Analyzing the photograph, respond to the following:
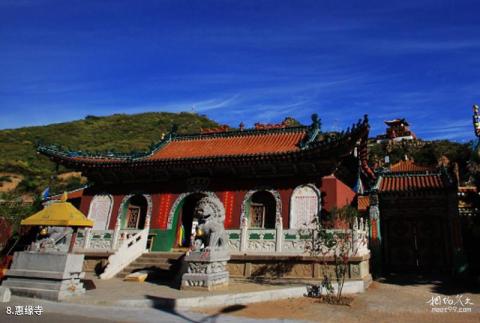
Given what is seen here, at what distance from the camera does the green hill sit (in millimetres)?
39781

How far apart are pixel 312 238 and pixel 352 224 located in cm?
136

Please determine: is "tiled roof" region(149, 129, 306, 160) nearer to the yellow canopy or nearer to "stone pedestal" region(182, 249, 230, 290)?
"stone pedestal" region(182, 249, 230, 290)

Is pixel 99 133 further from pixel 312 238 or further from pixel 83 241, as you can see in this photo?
pixel 312 238

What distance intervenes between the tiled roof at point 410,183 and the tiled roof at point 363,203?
1246mm

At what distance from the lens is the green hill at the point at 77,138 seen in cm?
3978

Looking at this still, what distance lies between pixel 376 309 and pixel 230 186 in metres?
8.03

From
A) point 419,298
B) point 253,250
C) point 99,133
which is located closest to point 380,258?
point 419,298

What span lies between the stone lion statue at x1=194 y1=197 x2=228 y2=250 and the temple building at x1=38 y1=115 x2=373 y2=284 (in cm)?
213

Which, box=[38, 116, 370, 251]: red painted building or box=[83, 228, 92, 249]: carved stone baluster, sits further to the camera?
box=[83, 228, 92, 249]: carved stone baluster

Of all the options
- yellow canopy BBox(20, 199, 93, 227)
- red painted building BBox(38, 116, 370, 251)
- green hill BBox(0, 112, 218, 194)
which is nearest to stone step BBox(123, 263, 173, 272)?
red painted building BBox(38, 116, 370, 251)

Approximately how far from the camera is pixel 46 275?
25.7 feet

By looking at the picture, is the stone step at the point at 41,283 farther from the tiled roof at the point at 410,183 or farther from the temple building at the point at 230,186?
the tiled roof at the point at 410,183

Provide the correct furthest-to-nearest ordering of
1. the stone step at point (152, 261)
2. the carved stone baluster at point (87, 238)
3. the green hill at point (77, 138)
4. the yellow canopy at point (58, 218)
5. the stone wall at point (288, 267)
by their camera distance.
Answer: the green hill at point (77, 138) < the carved stone baluster at point (87, 238) < the stone step at point (152, 261) < the stone wall at point (288, 267) < the yellow canopy at point (58, 218)

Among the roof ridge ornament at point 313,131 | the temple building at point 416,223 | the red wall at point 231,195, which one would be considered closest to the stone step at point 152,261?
the red wall at point 231,195
